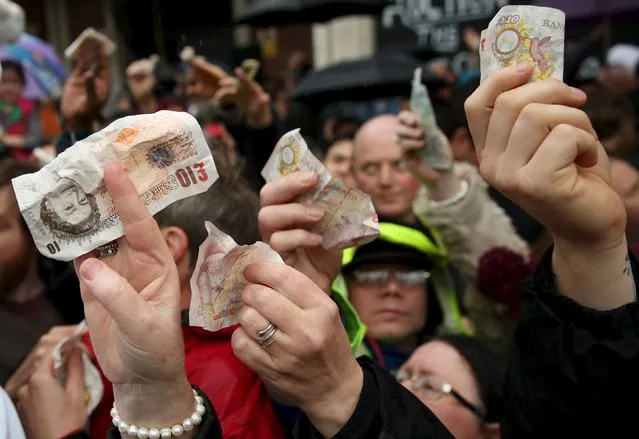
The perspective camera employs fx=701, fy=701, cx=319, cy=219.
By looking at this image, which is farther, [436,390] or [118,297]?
[436,390]

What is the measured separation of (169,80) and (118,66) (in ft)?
13.9

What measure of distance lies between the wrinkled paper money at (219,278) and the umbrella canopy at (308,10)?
432cm

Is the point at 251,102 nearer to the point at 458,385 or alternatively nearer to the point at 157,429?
the point at 458,385

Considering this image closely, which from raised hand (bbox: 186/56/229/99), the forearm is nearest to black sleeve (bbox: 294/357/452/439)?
the forearm

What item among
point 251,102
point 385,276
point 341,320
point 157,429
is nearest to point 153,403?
point 157,429

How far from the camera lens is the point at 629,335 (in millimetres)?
1228

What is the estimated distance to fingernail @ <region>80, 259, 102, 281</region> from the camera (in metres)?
1.05

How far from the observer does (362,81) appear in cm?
488

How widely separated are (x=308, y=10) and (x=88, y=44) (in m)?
2.82

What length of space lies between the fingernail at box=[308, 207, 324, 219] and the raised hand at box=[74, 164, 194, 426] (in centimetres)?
42

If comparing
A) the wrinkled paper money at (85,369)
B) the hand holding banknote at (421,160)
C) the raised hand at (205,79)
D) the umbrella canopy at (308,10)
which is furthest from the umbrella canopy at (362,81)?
the wrinkled paper money at (85,369)

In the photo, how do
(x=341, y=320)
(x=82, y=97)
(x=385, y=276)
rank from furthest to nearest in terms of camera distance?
(x=82, y=97), (x=385, y=276), (x=341, y=320)

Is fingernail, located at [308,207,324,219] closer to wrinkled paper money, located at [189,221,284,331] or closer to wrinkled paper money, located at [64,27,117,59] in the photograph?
wrinkled paper money, located at [189,221,284,331]

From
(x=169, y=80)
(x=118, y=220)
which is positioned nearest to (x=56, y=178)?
(x=118, y=220)
